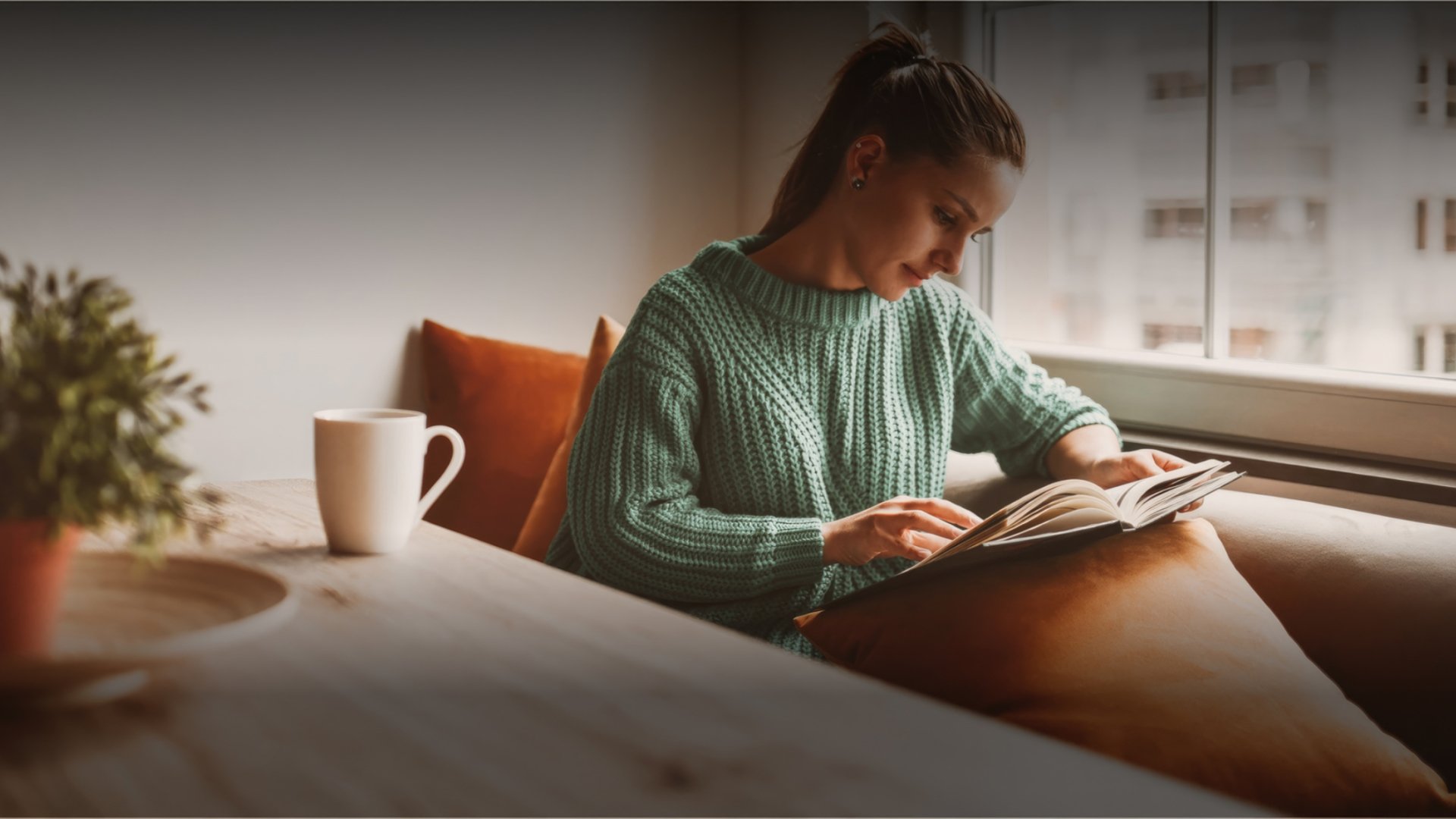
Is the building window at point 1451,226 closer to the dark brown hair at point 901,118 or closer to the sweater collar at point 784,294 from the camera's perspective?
the dark brown hair at point 901,118

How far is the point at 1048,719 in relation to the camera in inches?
43.1

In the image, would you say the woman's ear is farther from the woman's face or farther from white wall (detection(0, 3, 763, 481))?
white wall (detection(0, 3, 763, 481))

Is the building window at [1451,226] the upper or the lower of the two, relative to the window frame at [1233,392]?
upper

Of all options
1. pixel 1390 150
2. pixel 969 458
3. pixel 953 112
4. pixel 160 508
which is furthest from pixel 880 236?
pixel 160 508

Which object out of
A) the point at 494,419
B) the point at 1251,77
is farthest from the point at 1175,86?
the point at 494,419

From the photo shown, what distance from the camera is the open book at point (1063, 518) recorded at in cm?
113

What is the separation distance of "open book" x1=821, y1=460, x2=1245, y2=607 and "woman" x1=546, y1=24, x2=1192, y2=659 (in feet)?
0.39

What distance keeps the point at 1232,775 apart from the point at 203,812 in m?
0.85

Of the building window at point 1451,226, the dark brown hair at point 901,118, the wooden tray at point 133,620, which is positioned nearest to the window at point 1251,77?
the building window at point 1451,226

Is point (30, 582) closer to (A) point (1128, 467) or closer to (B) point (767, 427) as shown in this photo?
(B) point (767, 427)

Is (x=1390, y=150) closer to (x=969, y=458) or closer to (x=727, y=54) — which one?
(x=969, y=458)

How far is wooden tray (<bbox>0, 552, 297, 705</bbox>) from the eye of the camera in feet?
1.85

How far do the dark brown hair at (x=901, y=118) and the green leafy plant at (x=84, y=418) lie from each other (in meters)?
1.09

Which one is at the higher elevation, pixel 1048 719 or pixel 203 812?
pixel 203 812
